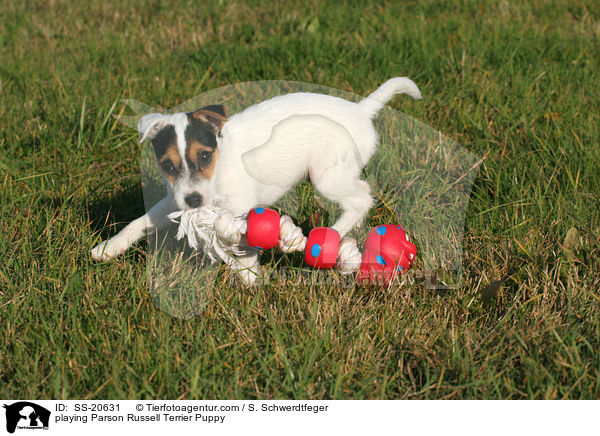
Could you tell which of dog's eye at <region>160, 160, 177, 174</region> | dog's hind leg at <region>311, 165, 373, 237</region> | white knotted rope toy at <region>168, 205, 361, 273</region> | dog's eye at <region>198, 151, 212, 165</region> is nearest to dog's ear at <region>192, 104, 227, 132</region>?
dog's eye at <region>198, 151, 212, 165</region>

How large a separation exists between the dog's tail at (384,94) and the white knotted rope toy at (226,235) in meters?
0.65

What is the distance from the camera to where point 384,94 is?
2.88 metres

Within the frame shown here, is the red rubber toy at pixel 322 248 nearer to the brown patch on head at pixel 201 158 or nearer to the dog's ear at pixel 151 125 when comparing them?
the brown patch on head at pixel 201 158

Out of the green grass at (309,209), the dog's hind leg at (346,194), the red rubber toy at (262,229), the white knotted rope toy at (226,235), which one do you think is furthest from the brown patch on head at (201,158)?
the green grass at (309,209)

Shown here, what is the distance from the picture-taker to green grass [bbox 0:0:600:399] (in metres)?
2.25

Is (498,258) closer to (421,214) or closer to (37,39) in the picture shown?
(421,214)

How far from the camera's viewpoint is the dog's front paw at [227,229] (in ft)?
7.95

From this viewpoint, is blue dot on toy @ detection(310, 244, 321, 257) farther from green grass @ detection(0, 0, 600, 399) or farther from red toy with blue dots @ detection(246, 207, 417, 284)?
green grass @ detection(0, 0, 600, 399)

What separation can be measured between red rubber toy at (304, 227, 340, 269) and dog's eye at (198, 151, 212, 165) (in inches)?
21.2

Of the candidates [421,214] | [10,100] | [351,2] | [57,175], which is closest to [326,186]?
[421,214]

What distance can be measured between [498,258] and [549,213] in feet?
1.47

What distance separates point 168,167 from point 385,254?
1.01 meters
